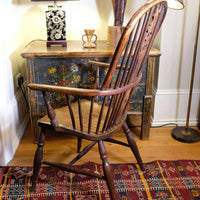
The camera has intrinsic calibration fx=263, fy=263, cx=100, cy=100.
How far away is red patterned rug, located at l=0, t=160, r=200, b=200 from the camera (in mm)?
1644

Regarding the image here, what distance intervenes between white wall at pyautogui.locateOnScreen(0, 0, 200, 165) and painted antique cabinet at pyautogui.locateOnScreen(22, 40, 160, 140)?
0.20 metres

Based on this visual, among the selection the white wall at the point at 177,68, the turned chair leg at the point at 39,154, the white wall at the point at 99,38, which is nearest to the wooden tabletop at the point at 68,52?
the white wall at the point at 99,38

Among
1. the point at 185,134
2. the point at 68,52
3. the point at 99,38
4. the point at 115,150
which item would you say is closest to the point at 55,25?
the point at 68,52

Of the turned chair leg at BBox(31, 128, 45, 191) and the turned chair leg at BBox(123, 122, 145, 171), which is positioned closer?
the turned chair leg at BBox(31, 128, 45, 191)

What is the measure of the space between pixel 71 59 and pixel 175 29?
0.96 metres

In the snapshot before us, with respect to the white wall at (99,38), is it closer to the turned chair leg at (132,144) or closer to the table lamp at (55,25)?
the table lamp at (55,25)

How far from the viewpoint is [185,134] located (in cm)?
236

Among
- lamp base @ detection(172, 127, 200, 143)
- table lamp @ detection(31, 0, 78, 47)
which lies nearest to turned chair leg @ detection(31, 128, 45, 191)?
table lamp @ detection(31, 0, 78, 47)

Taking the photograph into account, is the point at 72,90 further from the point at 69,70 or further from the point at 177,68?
the point at 177,68

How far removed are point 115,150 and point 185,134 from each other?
684mm

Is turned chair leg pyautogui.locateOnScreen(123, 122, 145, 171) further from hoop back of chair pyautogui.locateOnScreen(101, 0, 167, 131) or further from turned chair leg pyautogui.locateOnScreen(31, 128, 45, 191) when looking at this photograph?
turned chair leg pyautogui.locateOnScreen(31, 128, 45, 191)

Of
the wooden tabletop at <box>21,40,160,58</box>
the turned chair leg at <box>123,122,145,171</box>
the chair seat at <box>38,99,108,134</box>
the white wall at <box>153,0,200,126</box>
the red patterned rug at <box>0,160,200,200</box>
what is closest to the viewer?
the chair seat at <box>38,99,108,134</box>

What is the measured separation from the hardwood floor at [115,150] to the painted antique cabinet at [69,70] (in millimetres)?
166

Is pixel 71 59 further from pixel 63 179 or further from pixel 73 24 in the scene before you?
pixel 63 179
